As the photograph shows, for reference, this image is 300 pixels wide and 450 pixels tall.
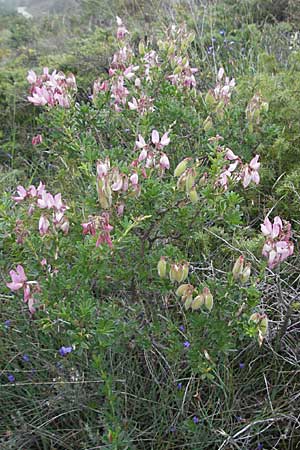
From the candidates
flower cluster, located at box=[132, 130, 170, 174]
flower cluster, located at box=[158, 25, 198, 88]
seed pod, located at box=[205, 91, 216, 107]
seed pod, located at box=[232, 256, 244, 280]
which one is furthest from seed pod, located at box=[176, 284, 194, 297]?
flower cluster, located at box=[158, 25, 198, 88]

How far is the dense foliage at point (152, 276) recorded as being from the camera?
4.90 ft

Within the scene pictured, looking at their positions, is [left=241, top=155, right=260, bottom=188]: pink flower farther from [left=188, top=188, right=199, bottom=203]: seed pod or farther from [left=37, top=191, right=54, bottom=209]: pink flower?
[left=37, top=191, right=54, bottom=209]: pink flower

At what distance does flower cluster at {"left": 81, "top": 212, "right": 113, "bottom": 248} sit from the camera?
4.50 ft

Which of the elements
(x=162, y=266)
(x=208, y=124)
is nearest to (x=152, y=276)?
(x=162, y=266)

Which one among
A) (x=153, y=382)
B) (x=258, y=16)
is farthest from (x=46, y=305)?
(x=258, y=16)

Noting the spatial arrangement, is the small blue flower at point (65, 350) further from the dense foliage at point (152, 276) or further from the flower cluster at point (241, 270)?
the flower cluster at point (241, 270)

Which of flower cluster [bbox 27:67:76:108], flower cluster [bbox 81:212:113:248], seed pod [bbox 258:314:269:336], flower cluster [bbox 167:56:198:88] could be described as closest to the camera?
flower cluster [bbox 81:212:113:248]

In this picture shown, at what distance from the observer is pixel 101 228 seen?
1.40 metres

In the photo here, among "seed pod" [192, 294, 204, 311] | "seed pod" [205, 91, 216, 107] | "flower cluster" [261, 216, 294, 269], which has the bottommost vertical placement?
"seed pod" [192, 294, 204, 311]

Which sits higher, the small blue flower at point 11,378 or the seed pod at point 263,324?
the seed pod at point 263,324

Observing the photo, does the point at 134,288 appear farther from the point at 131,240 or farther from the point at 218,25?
the point at 218,25

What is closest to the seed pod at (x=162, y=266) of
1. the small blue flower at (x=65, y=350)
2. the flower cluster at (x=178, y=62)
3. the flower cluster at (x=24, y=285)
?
the flower cluster at (x=24, y=285)

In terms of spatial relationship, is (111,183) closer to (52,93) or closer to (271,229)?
(271,229)

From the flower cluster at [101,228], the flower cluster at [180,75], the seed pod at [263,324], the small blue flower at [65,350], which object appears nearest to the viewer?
the flower cluster at [101,228]
